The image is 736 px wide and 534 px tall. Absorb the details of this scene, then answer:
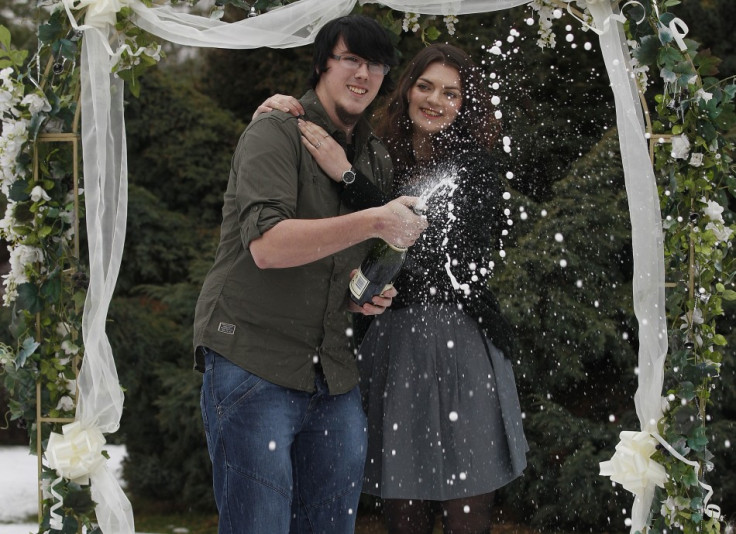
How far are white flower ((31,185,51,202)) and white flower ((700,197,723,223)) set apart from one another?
5.96 ft

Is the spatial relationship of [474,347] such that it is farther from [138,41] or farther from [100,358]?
[138,41]

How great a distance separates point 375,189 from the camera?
8.41 feet

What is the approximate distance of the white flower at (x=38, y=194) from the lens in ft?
8.77

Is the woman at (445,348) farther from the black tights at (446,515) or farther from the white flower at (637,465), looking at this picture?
the white flower at (637,465)

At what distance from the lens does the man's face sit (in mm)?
2521

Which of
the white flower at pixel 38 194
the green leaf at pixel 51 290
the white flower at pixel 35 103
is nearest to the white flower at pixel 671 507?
the green leaf at pixel 51 290

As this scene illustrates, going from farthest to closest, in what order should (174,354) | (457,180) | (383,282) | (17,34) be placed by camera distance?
(17,34), (174,354), (457,180), (383,282)

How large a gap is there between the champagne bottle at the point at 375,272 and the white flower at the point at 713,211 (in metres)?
Result: 0.83

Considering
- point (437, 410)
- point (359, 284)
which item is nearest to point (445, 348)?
point (437, 410)

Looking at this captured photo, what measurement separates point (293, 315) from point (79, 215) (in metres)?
0.78

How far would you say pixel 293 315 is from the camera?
2.46 m

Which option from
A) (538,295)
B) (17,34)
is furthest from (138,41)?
(17,34)

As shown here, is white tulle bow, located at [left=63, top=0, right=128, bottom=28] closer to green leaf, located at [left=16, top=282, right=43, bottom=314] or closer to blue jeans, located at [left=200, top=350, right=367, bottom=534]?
green leaf, located at [left=16, top=282, right=43, bottom=314]

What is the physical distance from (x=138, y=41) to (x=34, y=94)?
1.09 ft
